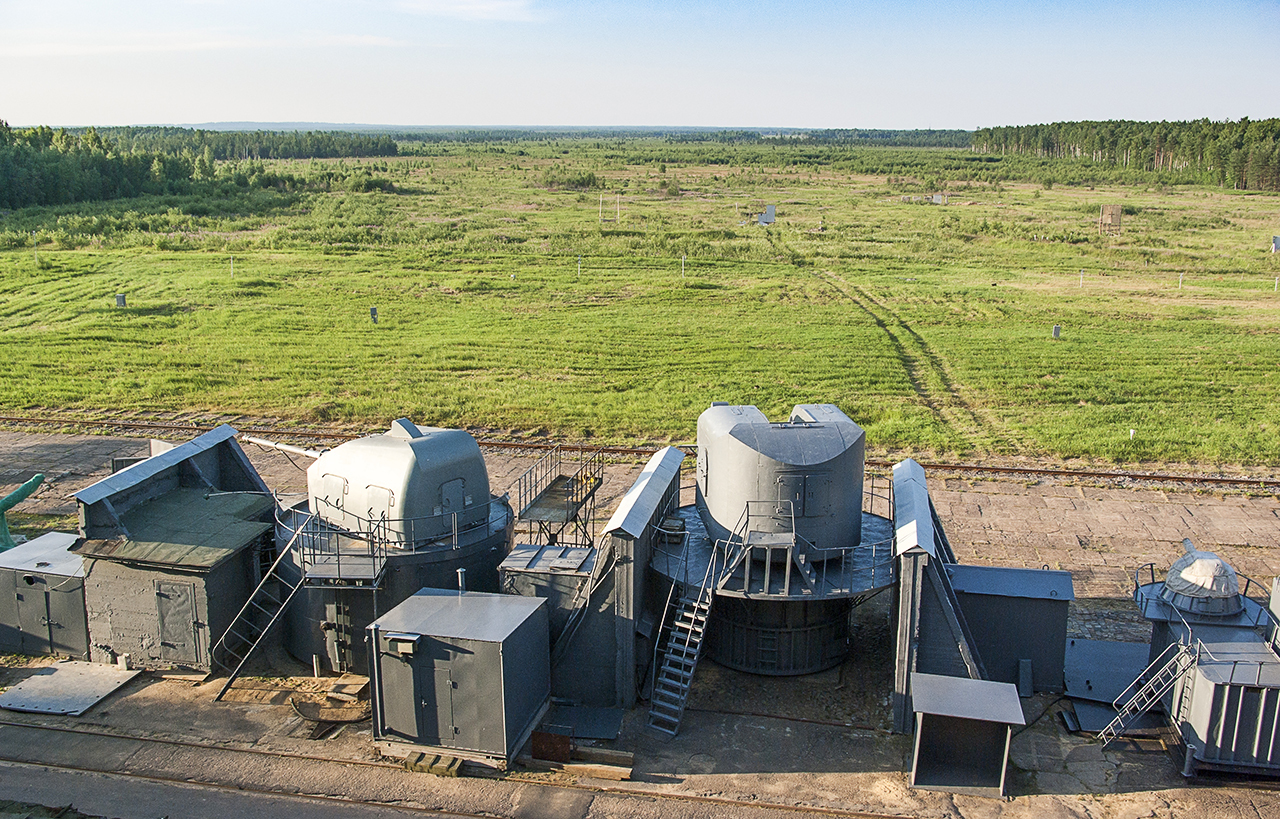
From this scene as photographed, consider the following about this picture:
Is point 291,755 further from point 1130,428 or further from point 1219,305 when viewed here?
point 1219,305

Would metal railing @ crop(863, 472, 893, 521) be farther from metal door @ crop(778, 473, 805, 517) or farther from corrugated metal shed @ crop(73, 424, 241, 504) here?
corrugated metal shed @ crop(73, 424, 241, 504)

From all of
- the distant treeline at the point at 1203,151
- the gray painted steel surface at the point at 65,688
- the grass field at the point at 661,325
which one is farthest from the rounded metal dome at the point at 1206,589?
the distant treeline at the point at 1203,151

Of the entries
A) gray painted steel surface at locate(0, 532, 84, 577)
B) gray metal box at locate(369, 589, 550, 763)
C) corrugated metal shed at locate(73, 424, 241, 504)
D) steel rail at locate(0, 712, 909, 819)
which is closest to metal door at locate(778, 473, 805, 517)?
gray metal box at locate(369, 589, 550, 763)

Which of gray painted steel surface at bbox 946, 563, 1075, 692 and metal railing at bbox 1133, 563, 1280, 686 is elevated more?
metal railing at bbox 1133, 563, 1280, 686

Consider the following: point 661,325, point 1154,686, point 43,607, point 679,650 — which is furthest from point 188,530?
point 661,325

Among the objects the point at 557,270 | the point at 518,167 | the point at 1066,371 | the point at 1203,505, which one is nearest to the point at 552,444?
the point at 1203,505
